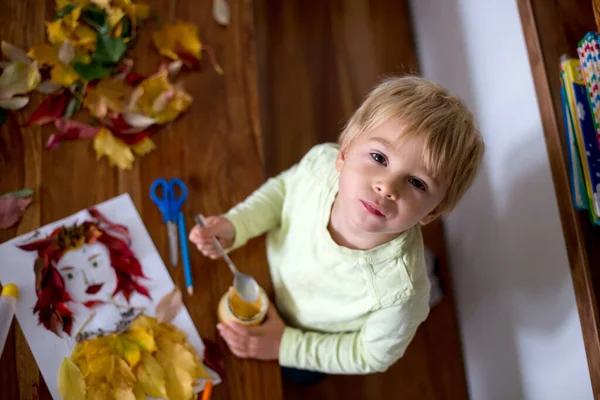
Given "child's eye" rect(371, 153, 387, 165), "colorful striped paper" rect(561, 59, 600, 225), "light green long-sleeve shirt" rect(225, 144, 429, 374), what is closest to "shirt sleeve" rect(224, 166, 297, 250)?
"light green long-sleeve shirt" rect(225, 144, 429, 374)

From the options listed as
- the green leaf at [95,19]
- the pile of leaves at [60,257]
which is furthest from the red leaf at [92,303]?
the green leaf at [95,19]

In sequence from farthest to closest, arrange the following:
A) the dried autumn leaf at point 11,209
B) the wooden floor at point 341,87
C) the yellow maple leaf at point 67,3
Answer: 1. the wooden floor at point 341,87
2. the yellow maple leaf at point 67,3
3. the dried autumn leaf at point 11,209

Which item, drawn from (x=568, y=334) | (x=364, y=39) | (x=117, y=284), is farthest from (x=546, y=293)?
(x=364, y=39)

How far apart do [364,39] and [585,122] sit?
83 centimetres

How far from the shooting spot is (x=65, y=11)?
750mm

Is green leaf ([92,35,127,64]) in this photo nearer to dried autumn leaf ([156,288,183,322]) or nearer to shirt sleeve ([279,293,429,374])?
dried autumn leaf ([156,288,183,322])

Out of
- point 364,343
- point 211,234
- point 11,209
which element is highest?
point 11,209

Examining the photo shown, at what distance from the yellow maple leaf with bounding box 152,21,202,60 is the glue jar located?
419 millimetres

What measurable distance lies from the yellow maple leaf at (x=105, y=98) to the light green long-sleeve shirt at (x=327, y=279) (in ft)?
0.81

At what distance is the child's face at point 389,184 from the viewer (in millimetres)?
553

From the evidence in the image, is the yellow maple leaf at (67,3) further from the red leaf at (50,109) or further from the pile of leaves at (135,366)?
the pile of leaves at (135,366)

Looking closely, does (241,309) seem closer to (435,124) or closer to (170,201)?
(170,201)

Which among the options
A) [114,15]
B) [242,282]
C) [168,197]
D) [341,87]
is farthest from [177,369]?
[341,87]

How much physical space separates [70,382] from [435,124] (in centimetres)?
53
